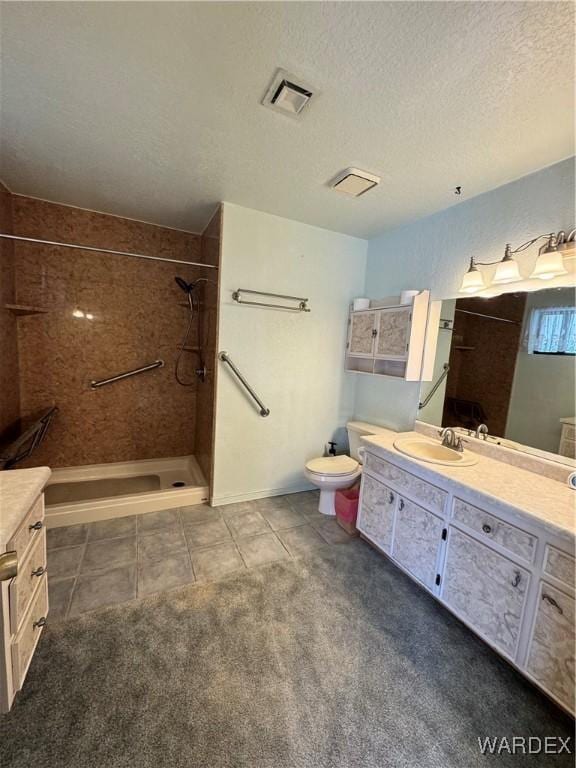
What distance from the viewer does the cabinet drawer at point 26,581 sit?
1.00 metres

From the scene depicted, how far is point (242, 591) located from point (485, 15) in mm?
2619

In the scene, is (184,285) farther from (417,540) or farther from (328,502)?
(417,540)

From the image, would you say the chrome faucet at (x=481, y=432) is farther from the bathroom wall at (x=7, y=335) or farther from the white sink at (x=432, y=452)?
the bathroom wall at (x=7, y=335)

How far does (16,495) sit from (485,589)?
1969mm

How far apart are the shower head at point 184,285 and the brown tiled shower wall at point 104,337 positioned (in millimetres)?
134

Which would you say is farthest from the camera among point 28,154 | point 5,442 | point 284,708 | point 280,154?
point 5,442

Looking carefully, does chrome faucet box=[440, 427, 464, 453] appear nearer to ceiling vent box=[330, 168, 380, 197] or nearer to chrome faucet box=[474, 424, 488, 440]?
chrome faucet box=[474, 424, 488, 440]

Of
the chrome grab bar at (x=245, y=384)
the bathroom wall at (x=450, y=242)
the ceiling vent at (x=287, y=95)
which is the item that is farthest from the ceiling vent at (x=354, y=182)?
the chrome grab bar at (x=245, y=384)

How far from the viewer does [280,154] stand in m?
1.66

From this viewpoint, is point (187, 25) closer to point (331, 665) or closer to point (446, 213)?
point (446, 213)

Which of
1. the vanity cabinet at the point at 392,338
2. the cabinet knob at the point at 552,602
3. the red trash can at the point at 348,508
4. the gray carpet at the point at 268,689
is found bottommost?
the gray carpet at the point at 268,689

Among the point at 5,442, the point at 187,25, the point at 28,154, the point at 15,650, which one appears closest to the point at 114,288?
the point at 28,154

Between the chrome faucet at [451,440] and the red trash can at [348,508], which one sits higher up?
the chrome faucet at [451,440]

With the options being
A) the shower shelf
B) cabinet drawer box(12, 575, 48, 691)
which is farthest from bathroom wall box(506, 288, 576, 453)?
the shower shelf
